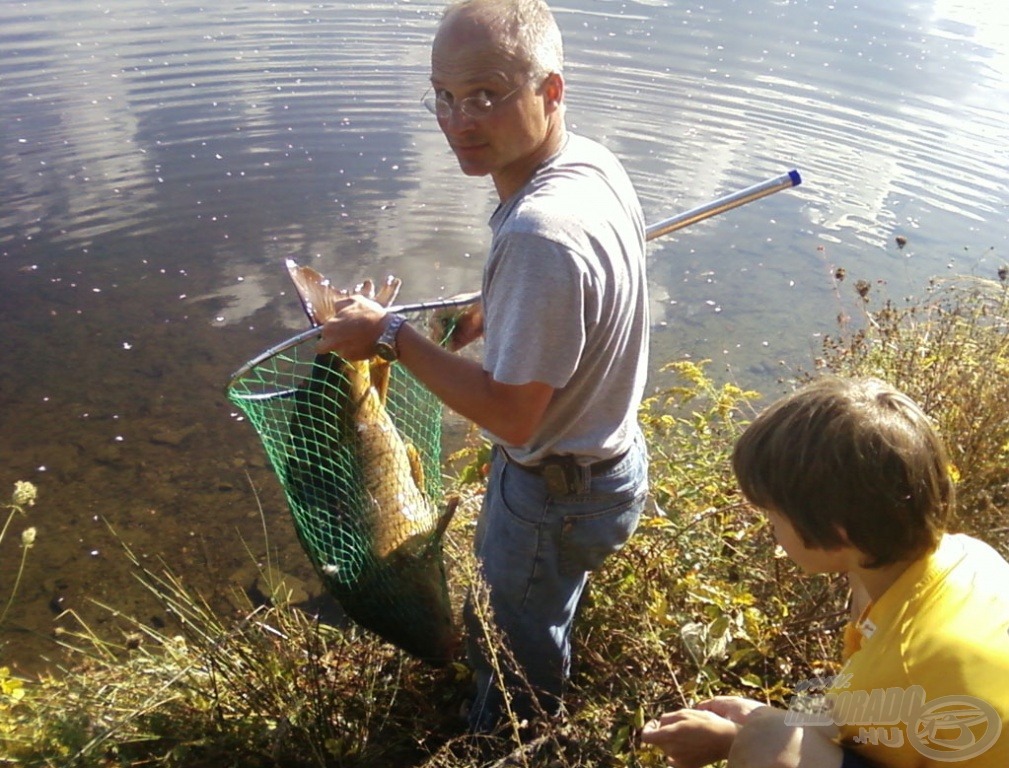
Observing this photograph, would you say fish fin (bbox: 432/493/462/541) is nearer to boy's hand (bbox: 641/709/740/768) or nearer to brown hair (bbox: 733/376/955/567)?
boy's hand (bbox: 641/709/740/768)

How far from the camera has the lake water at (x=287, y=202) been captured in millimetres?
6113

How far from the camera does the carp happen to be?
3525mm

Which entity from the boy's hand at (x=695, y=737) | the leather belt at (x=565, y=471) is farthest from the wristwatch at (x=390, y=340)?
the boy's hand at (x=695, y=737)

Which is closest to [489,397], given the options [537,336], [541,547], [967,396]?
[537,336]

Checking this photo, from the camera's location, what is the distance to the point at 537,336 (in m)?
2.43

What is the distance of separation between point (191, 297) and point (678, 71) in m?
8.20

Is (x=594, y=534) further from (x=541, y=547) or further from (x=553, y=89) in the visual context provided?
(x=553, y=89)

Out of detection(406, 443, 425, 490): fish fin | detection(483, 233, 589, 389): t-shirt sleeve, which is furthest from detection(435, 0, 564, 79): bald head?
detection(406, 443, 425, 490): fish fin

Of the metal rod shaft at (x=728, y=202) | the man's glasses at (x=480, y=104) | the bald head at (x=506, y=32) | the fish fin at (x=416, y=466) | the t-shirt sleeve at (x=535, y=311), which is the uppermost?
the bald head at (x=506, y=32)

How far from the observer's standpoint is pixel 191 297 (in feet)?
26.3

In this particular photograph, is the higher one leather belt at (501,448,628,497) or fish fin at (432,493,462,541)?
leather belt at (501,448,628,497)

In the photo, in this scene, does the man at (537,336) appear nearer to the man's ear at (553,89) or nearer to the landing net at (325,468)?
the man's ear at (553,89)

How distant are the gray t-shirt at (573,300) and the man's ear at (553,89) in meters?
0.11

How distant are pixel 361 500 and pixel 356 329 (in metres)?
1.15
